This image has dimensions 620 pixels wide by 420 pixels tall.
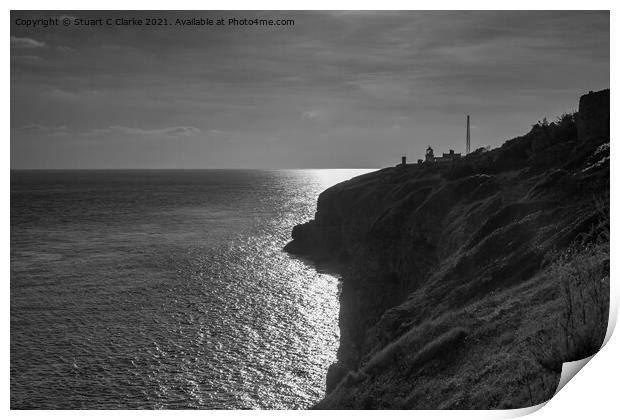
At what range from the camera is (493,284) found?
1961 cm

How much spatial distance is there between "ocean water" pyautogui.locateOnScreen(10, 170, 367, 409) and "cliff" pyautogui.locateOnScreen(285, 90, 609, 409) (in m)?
7.35

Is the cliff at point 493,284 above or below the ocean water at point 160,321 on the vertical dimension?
→ above

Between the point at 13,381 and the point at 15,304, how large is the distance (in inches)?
628

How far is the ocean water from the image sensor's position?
3784cm

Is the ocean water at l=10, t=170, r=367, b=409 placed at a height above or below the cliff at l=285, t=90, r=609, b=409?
below

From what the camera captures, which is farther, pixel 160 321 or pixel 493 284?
pixel 160 321

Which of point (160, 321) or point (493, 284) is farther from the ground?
point (493, 284)

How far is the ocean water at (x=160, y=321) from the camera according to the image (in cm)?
3784

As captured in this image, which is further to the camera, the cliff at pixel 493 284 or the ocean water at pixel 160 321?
the ocean water at pixel 160 321

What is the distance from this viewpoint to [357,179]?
85.6 m

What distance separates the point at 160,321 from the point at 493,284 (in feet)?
126

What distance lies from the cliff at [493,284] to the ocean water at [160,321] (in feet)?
24.1

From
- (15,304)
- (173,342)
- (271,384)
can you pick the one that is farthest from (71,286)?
(271,384)

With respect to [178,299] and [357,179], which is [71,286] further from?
[357,179]
